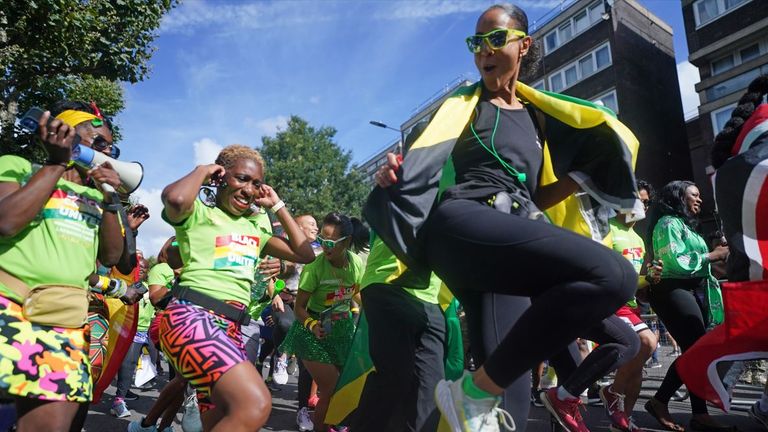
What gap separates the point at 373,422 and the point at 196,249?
1329mm

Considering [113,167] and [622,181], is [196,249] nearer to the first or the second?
[113,167]

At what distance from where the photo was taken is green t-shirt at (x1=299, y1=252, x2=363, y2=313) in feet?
16.1

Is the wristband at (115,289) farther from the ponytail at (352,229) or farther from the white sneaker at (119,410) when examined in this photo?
the white sneaker at (119,410)

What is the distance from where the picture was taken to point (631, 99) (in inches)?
923

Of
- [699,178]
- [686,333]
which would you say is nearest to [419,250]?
[686,333]

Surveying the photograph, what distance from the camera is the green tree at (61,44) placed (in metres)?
8.24

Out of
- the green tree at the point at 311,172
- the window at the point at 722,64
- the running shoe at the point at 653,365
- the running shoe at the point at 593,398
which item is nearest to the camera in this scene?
the running shoe at the point at 593,398

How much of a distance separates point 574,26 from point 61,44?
2213cm

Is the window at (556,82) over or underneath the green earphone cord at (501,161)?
over

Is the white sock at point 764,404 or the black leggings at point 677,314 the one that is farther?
the black leggings at point 677,314

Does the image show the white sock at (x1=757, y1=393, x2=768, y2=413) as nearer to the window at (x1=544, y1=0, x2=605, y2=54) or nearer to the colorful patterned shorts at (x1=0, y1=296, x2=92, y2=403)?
the colorful patterned shorts at (x1=0, y1=296, x2=92, y2=403)

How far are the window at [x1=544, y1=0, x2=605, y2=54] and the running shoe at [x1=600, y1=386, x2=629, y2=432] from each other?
75.8 feet

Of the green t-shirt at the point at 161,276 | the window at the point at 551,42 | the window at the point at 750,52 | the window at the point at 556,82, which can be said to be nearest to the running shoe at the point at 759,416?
the green t-shirt at the point at 161,276

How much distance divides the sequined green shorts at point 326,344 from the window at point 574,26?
75.9 feet
